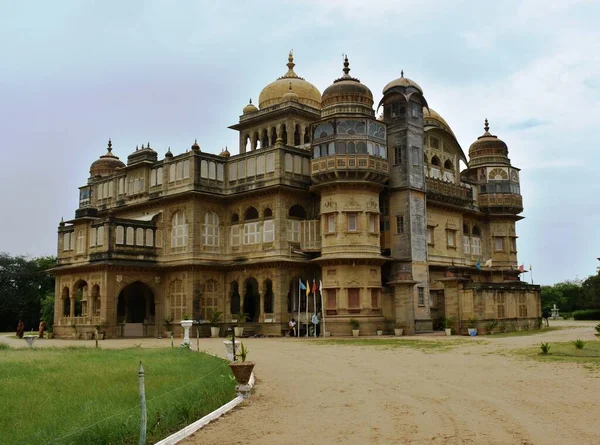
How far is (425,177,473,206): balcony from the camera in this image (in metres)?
46.7

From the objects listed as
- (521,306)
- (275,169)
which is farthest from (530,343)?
(275,169)

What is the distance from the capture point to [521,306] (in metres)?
41.2

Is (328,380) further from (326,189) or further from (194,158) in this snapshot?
(194,158)

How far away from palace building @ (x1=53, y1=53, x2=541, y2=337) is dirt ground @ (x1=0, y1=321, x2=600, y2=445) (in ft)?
57.6

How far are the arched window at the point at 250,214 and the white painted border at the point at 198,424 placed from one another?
30.3 metres

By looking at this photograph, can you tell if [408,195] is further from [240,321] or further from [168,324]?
[168,324]

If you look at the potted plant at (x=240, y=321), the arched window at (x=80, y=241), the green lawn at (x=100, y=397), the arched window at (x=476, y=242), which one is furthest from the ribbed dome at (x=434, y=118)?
the green lawn at (x=100, y=397)

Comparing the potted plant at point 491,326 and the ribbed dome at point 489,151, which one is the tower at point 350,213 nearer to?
the potted plant at point 491,326

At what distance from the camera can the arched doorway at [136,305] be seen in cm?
4737

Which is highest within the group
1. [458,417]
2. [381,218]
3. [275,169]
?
[275,169]

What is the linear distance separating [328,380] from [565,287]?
3706 inches

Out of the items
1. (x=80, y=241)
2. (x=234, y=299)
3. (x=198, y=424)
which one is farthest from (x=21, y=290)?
(x=198, y=424)

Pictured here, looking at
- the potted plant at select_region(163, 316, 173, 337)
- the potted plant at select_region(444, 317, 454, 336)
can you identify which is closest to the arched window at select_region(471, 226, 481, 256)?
the potted plant at select_region(444, 317, 454, 336)

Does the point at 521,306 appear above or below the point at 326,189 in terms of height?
below
